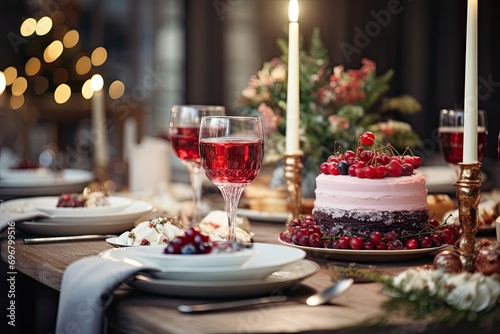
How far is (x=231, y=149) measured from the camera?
1574mm

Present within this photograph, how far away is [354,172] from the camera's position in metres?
1.62

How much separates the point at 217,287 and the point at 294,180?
2.59 feet

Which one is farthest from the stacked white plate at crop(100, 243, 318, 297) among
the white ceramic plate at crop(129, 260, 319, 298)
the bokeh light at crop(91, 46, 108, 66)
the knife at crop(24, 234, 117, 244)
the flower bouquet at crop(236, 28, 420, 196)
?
the bokeh light at crop(91, 46, 108, 66)

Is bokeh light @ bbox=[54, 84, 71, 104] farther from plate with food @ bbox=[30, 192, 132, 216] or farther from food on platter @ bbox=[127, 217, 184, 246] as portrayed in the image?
food on platter @ bbox=[127, 217, 184, 246]

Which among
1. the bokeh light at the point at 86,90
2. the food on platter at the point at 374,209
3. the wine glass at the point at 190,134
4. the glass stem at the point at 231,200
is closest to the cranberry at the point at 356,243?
the food on platter at the point at 374,209

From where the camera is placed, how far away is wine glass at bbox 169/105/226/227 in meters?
2.08

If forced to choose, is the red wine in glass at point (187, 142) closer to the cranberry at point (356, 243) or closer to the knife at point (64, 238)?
→ the knife at point (64, 238)

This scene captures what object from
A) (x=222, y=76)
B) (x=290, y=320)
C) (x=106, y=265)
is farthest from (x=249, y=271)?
(x=222, y=76)

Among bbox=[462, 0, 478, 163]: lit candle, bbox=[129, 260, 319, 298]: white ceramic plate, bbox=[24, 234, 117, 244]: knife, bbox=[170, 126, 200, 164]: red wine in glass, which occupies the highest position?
bbox=[462, 0, 478, 163]: lit candle

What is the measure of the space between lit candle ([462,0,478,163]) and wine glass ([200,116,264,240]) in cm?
39

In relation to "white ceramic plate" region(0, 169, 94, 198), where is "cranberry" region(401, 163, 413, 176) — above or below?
above

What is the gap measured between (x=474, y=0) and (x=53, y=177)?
6.48 feet

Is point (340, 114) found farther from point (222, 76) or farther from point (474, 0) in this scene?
point (222, 76)

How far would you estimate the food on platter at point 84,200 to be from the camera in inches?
80.8
